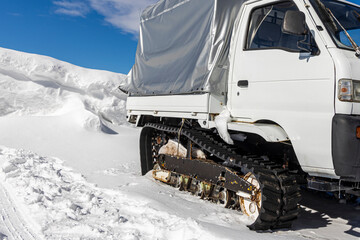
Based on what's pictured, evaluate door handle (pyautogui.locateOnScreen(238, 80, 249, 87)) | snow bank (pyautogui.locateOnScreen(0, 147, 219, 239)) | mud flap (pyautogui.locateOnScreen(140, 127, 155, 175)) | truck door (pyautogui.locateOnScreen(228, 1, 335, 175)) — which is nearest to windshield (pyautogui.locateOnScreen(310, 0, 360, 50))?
truck door (pyautogui.locateOnScreen(228, 1, 335, 175))

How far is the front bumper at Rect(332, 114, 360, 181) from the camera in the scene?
3484 mm

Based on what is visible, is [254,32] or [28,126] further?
[28,126]

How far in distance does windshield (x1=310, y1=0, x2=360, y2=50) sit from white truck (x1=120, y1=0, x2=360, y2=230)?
0.02 metres

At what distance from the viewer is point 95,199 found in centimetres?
496

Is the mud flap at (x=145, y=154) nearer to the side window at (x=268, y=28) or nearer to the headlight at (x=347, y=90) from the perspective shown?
the side window at (x=268, y=28)

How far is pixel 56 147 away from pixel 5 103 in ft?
22.7

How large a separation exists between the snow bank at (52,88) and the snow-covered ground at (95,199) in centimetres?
397

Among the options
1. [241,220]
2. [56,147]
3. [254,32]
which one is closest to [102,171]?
[56,147]

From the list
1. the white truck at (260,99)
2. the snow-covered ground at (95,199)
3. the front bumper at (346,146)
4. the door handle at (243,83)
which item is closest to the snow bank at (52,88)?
the snow-covered ground at (95,199)

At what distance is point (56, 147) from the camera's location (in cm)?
932

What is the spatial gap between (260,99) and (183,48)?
192 cm

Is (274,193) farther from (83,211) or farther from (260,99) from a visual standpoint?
(83,211)

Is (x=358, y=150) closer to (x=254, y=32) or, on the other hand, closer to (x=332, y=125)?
(x=332, y=125)

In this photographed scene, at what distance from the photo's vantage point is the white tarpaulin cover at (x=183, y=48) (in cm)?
485
